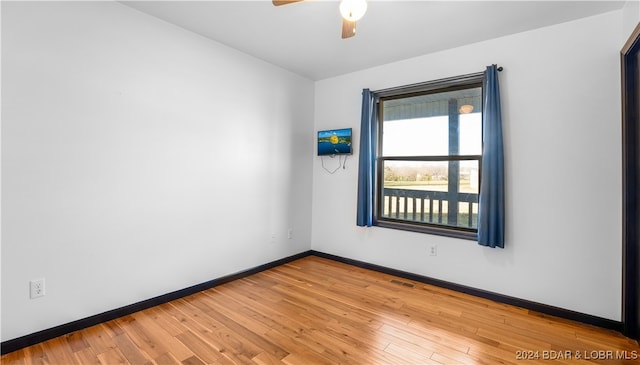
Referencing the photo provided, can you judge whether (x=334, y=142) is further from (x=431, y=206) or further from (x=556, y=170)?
(x=556, y=170)

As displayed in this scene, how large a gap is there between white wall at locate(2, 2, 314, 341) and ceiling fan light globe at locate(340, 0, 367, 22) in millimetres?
1806

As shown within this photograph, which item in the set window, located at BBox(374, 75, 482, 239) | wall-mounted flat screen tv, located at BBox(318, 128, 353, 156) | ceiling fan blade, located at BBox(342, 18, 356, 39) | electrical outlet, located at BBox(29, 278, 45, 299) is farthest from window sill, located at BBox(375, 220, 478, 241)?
electrical outlet, located at BBox(29, 278, 45, 299)

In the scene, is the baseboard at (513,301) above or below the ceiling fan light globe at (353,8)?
below

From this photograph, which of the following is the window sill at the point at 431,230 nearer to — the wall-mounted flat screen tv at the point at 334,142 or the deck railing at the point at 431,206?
the deck railing at the point at 431,206

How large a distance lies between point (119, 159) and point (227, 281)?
1678 mm

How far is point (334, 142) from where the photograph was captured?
4004 millimetres

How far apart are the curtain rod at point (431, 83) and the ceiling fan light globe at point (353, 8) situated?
1790mm

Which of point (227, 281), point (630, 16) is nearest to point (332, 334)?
point (227, 281)

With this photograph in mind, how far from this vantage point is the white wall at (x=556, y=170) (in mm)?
2396

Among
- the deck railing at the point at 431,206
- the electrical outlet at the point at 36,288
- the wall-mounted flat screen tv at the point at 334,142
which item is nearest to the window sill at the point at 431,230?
the deck railing at the point at 431,206

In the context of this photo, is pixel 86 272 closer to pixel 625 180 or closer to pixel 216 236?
pixel 216 236

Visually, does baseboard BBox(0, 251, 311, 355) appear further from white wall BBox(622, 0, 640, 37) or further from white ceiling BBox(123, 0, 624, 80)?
white wall BBox(622, 0, 640, 37)

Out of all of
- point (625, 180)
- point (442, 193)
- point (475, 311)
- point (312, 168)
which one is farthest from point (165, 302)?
point (625, 180)

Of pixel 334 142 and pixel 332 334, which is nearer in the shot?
pixel 332 334
